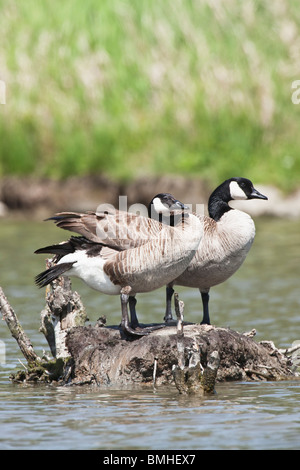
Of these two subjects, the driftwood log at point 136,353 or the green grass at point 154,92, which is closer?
the driftwood log at point 136,353

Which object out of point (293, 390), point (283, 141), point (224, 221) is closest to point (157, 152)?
point (283, 141)

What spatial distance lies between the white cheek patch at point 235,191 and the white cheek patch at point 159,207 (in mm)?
1127

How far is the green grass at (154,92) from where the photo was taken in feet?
77.0

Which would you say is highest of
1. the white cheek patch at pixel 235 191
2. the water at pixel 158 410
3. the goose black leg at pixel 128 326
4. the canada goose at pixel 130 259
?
the white cheek patch at pixel 235 191

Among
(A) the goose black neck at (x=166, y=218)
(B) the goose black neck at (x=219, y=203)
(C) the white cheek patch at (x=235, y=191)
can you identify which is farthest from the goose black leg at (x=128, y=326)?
(C) the white cheek patch at (x=235, y=191)

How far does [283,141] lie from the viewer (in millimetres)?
23422

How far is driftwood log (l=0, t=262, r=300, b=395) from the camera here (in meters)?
9.39

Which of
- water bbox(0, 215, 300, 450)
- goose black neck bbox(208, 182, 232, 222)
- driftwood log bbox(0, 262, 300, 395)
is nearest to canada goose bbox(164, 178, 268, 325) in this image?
goose black neck bbox(208, 182, 232, 222)

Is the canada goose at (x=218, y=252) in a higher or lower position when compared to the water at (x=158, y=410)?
higher

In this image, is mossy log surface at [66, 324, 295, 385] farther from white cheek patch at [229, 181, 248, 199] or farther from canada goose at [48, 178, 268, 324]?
white cheek patch at [229, 181, 248, 199]

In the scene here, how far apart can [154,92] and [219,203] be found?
1343 centimetres

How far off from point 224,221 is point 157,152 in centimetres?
1343

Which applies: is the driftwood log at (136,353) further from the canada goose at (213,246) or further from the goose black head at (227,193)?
the goose black head at (227,193)

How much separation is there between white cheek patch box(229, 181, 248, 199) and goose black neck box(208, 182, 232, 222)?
0.04 metres
